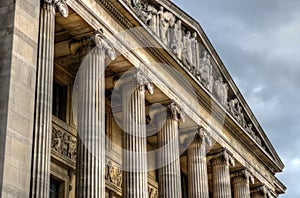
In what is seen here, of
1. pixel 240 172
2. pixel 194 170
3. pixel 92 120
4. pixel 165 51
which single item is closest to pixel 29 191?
pixel 92 120

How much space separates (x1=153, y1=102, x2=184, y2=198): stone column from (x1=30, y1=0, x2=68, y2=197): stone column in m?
10.4

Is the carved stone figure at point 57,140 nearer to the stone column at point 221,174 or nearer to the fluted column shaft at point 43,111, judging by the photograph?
the fluted column shaft at point 43,111

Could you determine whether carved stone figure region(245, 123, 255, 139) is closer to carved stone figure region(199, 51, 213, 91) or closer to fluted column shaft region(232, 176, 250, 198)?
fluted column shaft region(232, 176, 250, 198)

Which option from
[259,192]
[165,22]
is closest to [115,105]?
[165,22]

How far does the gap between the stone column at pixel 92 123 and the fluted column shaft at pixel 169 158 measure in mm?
6601

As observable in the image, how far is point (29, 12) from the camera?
77.0 ft

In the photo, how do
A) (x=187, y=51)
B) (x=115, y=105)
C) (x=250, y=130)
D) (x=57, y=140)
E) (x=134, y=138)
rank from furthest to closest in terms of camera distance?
1. (x=250, y=130)
2. (x=187, y=51)
3. (x=115, y=105)
4. (x=134, y=138)
5. (x=57, y=140)

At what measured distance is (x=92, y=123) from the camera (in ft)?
86.1

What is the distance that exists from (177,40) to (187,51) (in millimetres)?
1470

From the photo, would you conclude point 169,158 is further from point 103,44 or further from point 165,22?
point 103,44

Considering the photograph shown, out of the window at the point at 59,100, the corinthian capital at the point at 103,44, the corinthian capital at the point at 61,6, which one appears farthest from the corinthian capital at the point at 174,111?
the corinthian capital at the point at 61,6

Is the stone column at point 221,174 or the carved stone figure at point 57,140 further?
the stone column at point 221,174

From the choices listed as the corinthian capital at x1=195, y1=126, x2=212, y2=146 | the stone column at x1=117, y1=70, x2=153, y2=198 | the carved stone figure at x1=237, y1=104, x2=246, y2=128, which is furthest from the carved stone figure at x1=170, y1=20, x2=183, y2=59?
the carved stone figure at x1=237, y1=104, x2=246, y2=128

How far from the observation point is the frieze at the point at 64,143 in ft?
96.3
